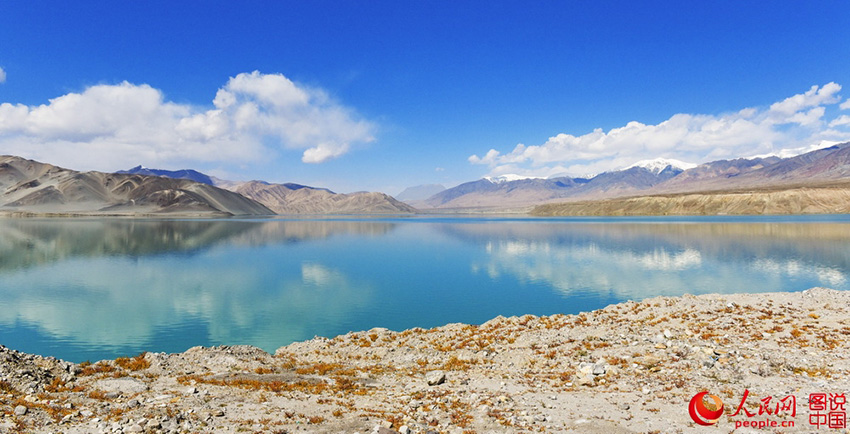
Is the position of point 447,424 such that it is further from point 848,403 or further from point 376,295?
point 376,295

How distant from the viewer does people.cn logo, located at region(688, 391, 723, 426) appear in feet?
34.7

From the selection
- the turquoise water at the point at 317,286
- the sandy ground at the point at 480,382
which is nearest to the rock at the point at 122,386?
the sandy ground at the point at 480,382

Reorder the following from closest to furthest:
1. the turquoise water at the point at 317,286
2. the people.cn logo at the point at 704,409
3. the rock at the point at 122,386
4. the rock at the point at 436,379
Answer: the people.cn logo at the point at 704,409 → the rock at the point at 122,386 → the rock at the point at 436,379 → the turquoise water at the point at 317,286

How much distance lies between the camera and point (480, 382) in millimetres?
14656

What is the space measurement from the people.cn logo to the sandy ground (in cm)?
21

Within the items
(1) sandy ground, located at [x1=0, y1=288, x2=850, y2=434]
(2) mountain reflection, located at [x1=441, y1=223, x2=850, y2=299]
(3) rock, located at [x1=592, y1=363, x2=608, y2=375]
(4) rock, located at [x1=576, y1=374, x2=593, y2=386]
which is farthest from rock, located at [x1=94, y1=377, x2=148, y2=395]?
(2) mountain reflection, located at [x1=441, y1=223, x2=850, y2=299]

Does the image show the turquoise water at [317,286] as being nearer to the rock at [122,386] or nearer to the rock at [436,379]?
the rock at [122,386]

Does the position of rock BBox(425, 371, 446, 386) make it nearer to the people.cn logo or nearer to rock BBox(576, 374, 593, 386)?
rock BBox(576, 374, 593, 386)

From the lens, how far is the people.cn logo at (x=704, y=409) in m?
10.6

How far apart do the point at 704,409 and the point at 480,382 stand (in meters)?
6.59

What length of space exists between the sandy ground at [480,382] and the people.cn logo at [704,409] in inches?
8.2

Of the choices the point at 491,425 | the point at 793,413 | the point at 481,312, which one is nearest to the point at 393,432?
the point at 491,425

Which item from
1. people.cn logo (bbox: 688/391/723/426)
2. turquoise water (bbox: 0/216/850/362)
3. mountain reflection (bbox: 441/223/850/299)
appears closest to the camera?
people.cn logo (bbox: 688/391/723/426)

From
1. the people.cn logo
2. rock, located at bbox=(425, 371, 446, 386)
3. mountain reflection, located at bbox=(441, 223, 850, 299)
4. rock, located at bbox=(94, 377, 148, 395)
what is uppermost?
rock, located at bbox=(94, 377, 148, 395)
